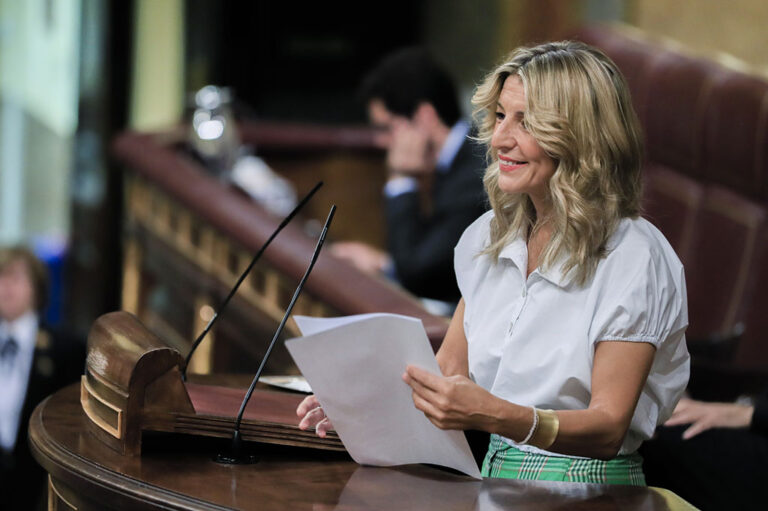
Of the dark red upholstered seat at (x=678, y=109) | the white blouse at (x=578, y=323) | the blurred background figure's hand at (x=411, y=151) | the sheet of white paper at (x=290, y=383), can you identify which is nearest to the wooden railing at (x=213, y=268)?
the sheet of white paper at (x=290, y=383)

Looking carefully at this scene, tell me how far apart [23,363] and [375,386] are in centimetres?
323

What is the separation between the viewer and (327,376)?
68.5 inches

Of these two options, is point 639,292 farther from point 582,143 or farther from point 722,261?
point 722,261

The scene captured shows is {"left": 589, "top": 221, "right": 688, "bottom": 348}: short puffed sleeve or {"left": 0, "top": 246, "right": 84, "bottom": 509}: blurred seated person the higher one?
{"left": 589, "top": 221, "right": 688, "bottom": 348}: short puffed sleeve

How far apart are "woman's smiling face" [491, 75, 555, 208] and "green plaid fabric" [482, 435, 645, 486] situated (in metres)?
0.43

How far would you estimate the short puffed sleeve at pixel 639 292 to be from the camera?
5.79 feet

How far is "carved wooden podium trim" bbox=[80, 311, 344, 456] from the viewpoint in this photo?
180 centimetres

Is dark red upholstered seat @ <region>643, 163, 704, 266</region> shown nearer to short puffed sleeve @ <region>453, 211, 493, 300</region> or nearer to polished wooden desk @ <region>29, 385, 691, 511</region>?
short puffed sleeve @ <region>453, 211, 493, 300</region>

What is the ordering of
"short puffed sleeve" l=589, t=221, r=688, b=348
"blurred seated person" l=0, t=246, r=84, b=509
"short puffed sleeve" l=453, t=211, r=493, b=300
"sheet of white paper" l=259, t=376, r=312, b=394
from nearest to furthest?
"short puffed sleeve" l=589, t=221, r=688, b=348 → "short puffed sleeve" l=453, t=211, r=493, b=300 → "sheet of white paper" l=259, t=376, r=312, b=394 → "blurred seated person" l=0, t=246, r=84, b=509

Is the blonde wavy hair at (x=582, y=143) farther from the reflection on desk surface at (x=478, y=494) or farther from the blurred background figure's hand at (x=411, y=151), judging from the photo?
the blurred background figure's hand at (x=411, y=151)

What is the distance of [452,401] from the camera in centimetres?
165

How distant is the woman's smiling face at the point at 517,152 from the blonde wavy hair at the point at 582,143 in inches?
0.7

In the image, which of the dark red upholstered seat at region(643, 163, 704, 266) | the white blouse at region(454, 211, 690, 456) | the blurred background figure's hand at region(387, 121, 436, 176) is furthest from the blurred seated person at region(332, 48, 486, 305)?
the white blouse at region(454, 211, 690, 456)

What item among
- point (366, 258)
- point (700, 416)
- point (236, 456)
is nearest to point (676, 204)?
point (366, 258)
